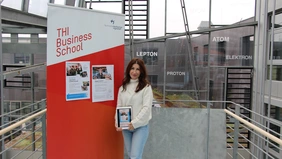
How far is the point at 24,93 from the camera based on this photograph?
18.7 ft

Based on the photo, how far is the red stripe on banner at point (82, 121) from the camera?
1855 mm

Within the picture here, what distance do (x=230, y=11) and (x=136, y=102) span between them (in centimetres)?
401

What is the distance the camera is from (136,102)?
197 cm

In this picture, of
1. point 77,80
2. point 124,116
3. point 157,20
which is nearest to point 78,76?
point 77,80

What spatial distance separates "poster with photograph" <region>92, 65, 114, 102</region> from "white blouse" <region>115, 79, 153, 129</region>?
160 mm

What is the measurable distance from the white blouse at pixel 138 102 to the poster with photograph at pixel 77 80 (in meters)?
0.32

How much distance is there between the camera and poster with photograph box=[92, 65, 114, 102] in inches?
80.7

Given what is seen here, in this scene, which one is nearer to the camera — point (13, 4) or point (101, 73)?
point (101, 73)

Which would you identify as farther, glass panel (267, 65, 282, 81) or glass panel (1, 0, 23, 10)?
glass panel (267, 65, 282, 81)

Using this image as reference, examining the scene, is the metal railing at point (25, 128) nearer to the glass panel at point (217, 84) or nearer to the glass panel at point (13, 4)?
the glass panel at point (13, 4)

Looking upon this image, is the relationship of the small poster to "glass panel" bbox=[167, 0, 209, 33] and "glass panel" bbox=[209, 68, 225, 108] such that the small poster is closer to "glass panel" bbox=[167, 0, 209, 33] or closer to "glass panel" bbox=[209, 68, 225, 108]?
"glass panel" bbox=[167, 0, 209, 33]

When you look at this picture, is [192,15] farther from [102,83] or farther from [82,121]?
[82,121]

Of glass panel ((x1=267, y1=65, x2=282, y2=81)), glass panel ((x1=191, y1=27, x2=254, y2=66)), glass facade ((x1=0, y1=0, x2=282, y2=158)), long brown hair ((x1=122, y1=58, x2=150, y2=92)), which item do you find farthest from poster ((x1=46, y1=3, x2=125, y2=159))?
glass panel ((x1=267, y1=65, x2=282, y2=81))

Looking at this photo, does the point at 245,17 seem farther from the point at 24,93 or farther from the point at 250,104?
the point at 24,93
